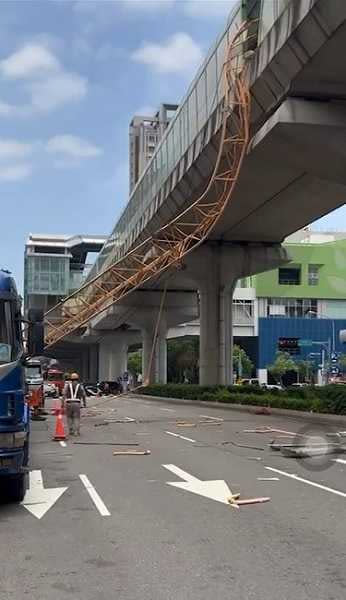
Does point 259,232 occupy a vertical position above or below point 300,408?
above

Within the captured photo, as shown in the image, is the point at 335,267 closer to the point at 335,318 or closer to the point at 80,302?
the point at 335,318

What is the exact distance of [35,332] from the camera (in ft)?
35.9

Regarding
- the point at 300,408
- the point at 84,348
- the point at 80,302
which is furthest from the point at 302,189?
the point at 84,348

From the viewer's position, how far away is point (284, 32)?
19297 mm

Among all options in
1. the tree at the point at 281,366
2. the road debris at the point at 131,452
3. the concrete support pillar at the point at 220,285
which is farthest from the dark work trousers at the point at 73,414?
the tree at the point at 281,366

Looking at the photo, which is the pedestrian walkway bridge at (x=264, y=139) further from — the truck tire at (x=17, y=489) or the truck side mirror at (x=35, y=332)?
the truck tire at (x=17, y=489)

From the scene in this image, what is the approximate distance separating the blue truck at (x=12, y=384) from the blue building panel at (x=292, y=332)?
342 feet

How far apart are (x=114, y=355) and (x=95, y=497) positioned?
87.8 m

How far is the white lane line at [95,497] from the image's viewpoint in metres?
9.81

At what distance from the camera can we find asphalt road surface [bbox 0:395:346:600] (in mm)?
6465

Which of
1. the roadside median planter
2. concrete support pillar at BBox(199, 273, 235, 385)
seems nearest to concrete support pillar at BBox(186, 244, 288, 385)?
concrete support pillar at BBox(199, 273, 235, 385)

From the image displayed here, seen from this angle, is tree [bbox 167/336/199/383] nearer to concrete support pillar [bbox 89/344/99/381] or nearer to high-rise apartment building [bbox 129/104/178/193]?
concrete support pillar [bbox 89/344/99/381]

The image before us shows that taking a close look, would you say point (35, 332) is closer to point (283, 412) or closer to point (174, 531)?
point (174, 531)

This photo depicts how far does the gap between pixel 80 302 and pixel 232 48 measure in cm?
2000
